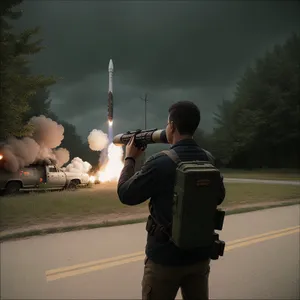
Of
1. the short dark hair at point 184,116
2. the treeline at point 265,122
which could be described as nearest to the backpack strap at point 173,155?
the short dark hair at point 184,116

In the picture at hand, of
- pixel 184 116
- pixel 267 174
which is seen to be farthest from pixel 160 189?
pixel 267 174

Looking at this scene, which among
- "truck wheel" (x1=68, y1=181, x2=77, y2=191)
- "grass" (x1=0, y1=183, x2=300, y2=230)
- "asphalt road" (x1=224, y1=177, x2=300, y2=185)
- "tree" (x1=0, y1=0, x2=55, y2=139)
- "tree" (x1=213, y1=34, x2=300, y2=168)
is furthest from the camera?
"truck wheel" (x1=68, y1=181, x2=77, y2=191)

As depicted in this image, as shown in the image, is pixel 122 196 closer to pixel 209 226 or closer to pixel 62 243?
pixel 209 226

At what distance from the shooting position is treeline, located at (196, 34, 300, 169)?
12.8 ft

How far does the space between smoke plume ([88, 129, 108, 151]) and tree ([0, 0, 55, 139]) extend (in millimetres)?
1074

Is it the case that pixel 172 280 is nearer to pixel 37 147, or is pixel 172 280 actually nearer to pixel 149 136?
pixel 149 136

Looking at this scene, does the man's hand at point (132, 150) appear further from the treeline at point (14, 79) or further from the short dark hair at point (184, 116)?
the treeline at point (14, 79)

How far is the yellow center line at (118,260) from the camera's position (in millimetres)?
3762

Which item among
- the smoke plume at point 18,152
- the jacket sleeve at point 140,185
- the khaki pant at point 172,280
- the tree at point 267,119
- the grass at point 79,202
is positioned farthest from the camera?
the tree at point 267,119

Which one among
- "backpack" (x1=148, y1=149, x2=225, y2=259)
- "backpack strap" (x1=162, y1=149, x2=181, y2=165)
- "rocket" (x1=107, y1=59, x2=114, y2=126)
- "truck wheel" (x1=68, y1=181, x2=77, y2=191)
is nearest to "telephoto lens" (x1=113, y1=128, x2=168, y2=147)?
"backpack strap" (x1=162, y1=149, x2=181, y2=165)

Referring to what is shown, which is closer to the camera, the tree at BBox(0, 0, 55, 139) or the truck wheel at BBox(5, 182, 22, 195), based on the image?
the tree at BBox(0, 0, 55, 139)

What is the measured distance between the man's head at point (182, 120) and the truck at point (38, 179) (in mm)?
1619

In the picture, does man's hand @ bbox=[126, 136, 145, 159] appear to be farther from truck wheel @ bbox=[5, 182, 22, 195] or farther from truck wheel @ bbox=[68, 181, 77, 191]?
truck wheel @ bbox=[68, 181, 77, 191]

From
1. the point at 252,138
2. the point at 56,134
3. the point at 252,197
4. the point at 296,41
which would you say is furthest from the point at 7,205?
the point at 296,41
